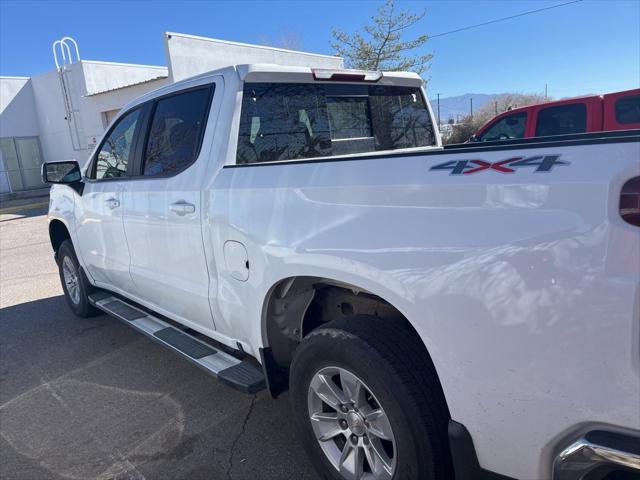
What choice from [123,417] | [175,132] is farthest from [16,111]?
[123,417]

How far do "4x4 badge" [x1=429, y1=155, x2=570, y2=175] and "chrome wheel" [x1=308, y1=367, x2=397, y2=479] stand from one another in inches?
38.0

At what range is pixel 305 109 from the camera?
11.1 feet

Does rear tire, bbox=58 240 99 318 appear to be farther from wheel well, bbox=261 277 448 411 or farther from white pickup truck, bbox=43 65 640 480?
wheel well, bbox=261 277 448 411

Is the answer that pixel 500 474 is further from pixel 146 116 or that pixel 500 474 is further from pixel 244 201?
pixel 146 116

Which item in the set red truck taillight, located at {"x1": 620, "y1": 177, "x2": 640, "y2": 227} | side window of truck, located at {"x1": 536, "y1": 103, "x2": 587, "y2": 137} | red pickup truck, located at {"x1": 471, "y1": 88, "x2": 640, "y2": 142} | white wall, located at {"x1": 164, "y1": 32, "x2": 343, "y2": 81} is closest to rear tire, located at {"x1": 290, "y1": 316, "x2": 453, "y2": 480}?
red truck taillight, located at {"x1": 620, "y1": 177, "x2": 640, "y2": 227}

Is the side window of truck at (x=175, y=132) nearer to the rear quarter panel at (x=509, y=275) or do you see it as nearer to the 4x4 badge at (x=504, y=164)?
the rear quarter panel at (x=509, y=275)

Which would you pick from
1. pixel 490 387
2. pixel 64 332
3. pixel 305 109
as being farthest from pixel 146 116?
pixel 490 387

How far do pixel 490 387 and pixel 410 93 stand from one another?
301 centimetres

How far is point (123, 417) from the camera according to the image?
3432mm

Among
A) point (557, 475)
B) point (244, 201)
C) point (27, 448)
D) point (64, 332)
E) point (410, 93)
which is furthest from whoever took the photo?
point (64, 332)

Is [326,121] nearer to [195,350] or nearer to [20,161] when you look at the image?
[195,350]

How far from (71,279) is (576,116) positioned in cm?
845

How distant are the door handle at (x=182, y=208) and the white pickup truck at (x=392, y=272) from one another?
0.01 meters

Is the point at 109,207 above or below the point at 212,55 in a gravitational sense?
below
